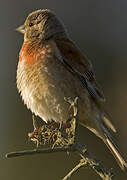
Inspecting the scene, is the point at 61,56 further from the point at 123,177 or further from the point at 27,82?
the point at 123,177

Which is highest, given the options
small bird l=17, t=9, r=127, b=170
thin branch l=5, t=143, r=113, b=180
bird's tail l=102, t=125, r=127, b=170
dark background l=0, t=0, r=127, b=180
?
thin branch l=5, t=143, r=113, b=180

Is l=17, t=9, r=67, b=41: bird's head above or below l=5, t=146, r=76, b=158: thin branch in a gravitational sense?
below

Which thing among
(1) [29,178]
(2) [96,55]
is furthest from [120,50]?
(1) [29,178]

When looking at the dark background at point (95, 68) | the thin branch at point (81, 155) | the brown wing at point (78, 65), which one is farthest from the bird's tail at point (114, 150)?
the dark background at point (95, 68)

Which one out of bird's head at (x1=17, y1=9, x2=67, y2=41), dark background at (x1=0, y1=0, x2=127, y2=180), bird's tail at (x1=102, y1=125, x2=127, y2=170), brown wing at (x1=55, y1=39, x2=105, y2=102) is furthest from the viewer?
dark background at (x1=0, y1=0, x2=127, y2=180)

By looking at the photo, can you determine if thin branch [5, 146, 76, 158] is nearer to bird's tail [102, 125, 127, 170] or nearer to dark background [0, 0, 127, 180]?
bird's tail [102, 125, 127, 170]

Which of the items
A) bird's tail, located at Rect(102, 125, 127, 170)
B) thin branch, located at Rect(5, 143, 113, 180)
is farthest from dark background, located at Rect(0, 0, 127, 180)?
thin branch, located at Rect(5, 143, 113, 180)

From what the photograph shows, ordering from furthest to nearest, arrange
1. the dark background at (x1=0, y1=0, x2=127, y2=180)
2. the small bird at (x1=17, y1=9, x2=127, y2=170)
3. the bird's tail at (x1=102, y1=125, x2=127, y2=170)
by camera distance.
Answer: the dark background at (x1=0, y1=0, x2=127, y2=180) < the small bird at (x1=17, y1=9, x2=127, y2=170) < the bird's tail at (x1=102, y1=125, x2=127, y2=170)
